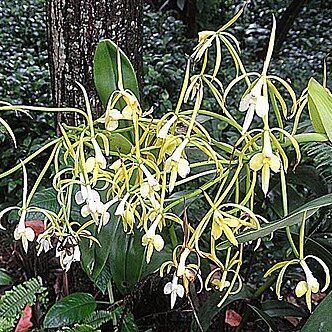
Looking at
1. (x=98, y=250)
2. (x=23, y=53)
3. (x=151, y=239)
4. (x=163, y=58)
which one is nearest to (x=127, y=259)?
(x=98, y=250)

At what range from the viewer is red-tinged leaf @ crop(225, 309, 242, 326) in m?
1.03

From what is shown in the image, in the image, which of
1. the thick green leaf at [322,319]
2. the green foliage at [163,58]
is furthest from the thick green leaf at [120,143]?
the green foliage at [163,58]

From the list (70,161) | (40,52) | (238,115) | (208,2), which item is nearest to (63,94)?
(70,161)

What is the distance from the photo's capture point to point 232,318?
1041 millimetres

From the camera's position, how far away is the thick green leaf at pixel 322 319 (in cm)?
52

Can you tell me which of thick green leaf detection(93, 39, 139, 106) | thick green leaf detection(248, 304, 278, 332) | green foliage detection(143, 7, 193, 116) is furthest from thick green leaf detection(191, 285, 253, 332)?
green foliage detection(143, 7, 193, 116)

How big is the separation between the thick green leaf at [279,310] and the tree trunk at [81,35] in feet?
1.44

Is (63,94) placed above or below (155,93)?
above

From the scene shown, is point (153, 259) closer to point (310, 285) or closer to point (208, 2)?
point (310, 285)

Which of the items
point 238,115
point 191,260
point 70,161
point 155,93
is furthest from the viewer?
point 155,93

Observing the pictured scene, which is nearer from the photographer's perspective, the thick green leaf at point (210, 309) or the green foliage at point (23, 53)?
the thick green leaf at point (210, 309)

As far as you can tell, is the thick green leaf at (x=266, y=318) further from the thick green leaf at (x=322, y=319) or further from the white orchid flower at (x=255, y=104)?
the white orchid flower at (x=255, y=104)

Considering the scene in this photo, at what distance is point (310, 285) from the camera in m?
0.41

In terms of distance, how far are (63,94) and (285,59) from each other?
1889 millimetres
